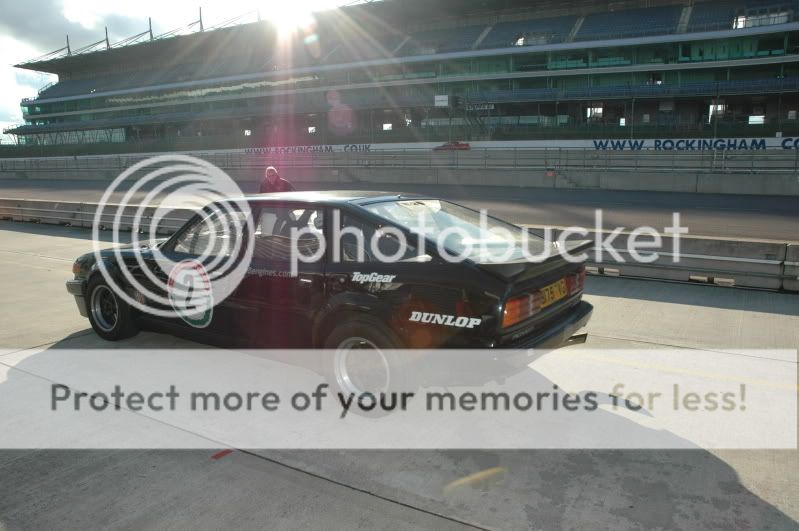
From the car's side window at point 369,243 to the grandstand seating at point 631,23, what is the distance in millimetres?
47222

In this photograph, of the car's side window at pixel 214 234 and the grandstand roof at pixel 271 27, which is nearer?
the car's side window at pixel 214 234

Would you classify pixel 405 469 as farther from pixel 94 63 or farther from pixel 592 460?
pixel 94 63

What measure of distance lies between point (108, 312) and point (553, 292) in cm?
449

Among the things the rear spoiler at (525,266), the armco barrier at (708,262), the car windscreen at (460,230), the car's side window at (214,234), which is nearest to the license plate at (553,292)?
the rear spoiler at (525,266)

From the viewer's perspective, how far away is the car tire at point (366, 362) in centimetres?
376

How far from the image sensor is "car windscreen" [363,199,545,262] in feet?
12.7

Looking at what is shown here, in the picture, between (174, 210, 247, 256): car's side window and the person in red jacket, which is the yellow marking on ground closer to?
(174, 210, 247, 256): car's side window

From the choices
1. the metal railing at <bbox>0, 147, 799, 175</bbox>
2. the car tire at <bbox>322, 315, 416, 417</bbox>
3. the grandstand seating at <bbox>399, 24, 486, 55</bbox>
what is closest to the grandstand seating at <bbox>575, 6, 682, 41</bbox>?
the grandstand seating at <bbox>399, 24, 486, 55</bbox>

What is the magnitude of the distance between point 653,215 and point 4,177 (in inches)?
2162

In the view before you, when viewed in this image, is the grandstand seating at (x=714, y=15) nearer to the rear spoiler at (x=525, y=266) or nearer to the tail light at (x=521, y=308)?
the rear spoiler at (x=525, y=266)

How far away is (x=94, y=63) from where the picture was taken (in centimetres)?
8762

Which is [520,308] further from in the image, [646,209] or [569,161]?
[569,161]

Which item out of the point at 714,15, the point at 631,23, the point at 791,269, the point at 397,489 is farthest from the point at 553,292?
the point at 631,23

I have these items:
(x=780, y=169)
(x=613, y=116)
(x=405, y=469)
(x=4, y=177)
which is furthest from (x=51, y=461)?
(x=4, y=177)
